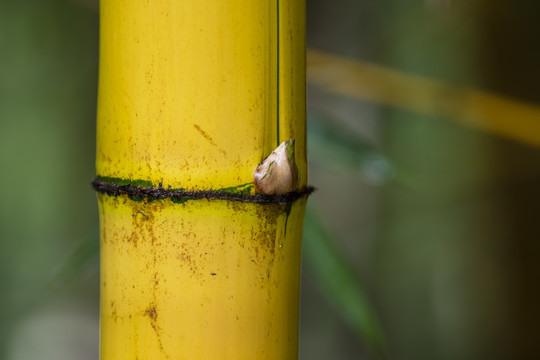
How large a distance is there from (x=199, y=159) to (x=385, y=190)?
1188 millimetres

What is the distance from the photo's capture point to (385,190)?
1.46 metres

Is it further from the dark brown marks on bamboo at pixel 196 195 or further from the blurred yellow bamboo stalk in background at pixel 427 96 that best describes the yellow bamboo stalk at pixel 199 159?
the blurred yellow bamboo stalk in background at pixel 427 96

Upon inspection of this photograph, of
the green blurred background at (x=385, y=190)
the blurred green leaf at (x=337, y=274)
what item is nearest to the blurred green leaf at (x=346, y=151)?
the blurred green leaf at (x=337, y=274)

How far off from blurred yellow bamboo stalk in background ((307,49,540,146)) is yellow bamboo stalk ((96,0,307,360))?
60 centimetres

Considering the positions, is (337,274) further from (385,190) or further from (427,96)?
(385,190)

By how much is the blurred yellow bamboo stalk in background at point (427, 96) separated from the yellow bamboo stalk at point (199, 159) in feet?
1.98

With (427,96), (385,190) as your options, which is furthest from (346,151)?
(385,190)

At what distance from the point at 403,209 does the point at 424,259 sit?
0.14 m

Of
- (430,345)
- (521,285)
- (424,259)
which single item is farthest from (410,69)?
(430,345)

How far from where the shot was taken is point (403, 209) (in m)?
1.43

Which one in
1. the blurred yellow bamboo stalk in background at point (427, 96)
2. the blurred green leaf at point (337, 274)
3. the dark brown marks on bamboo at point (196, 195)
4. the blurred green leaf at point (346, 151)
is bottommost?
the blurred green leaf at point (337, 274)

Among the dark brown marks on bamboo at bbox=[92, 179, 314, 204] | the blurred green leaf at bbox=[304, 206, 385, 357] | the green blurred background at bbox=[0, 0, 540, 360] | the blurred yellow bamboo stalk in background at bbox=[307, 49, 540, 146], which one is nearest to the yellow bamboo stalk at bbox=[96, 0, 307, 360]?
the dark brown marks on bamboo at bbox=[92, 179, 314, 204]

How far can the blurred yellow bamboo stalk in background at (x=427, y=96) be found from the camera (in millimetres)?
964

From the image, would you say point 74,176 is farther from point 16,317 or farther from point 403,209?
point 403,209
